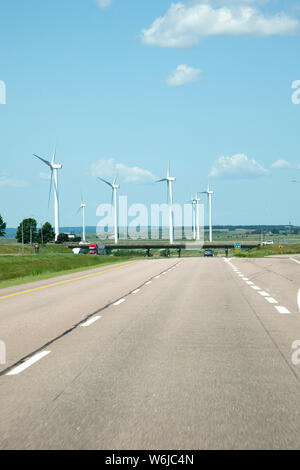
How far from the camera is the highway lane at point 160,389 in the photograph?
5254mm

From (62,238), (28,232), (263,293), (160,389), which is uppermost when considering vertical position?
(28,232)

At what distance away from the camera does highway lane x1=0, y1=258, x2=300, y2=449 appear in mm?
5254

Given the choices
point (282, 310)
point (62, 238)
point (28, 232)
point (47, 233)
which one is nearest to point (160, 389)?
point (282, 310)

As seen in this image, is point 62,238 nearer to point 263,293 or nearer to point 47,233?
point 47,233

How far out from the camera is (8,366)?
8273 millimetres

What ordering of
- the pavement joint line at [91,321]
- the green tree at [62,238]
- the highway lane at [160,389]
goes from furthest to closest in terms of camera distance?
the green tree at [62,238] < the pavement joint line at [91,321] < the highway lane at [160,389]

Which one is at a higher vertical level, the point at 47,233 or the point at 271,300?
the point at 47,233

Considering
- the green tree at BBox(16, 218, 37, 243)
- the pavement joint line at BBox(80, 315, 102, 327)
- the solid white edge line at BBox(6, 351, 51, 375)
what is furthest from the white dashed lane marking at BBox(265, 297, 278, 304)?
the green tree at BBox(16, 218, 37, 243)

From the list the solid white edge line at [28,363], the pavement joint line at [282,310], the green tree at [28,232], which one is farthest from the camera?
the green tree at [28,232]

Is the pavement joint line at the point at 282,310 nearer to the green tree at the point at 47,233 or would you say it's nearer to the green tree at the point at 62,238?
the green tree at the point at 62,238

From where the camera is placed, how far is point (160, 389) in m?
6.91

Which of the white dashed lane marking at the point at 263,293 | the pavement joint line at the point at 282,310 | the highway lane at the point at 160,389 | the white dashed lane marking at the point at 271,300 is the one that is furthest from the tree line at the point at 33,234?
the highway lane at the point at 160,389
